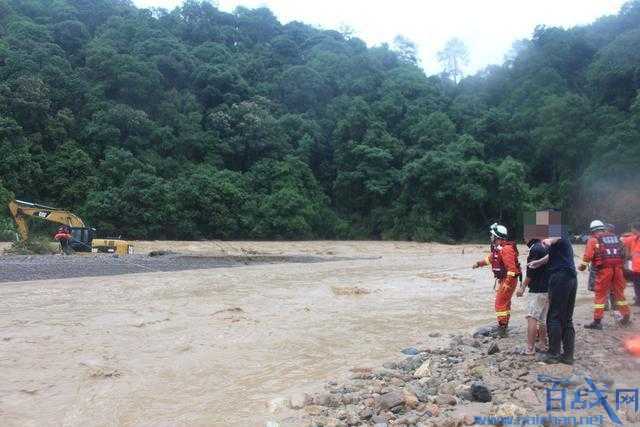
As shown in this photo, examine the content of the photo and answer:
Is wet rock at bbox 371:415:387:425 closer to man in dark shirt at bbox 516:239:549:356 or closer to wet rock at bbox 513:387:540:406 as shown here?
wet rock at bbox 513:387:540:406

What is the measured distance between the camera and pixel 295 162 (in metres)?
40.8

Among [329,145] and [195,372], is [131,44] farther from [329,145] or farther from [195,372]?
[195,372]

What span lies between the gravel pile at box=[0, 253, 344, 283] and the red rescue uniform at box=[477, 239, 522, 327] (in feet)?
39.3

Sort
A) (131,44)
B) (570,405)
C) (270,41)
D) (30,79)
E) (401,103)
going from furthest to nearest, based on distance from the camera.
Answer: (270,41)
(401,103)
(131,44)
(30,79)
(570,405)

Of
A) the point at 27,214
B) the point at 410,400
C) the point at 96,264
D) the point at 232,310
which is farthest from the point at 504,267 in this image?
the point at 27,214

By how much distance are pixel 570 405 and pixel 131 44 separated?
46.6 meters

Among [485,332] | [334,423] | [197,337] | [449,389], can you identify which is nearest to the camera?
[334,423]

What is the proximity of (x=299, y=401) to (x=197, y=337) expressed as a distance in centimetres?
367

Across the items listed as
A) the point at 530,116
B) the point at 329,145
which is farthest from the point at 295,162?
the point at 530,116

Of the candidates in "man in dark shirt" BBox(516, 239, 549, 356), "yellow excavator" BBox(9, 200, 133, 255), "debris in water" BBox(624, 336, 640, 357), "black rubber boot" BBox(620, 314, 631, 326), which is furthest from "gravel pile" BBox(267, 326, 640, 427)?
"yellow excavator" BBox(9, 200, 133, 255)

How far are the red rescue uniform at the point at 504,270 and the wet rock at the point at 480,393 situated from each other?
277cm

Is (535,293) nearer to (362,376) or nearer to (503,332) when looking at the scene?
A: (503,332)

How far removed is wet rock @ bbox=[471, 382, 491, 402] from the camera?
4.69 metres

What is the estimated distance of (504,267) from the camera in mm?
7426
